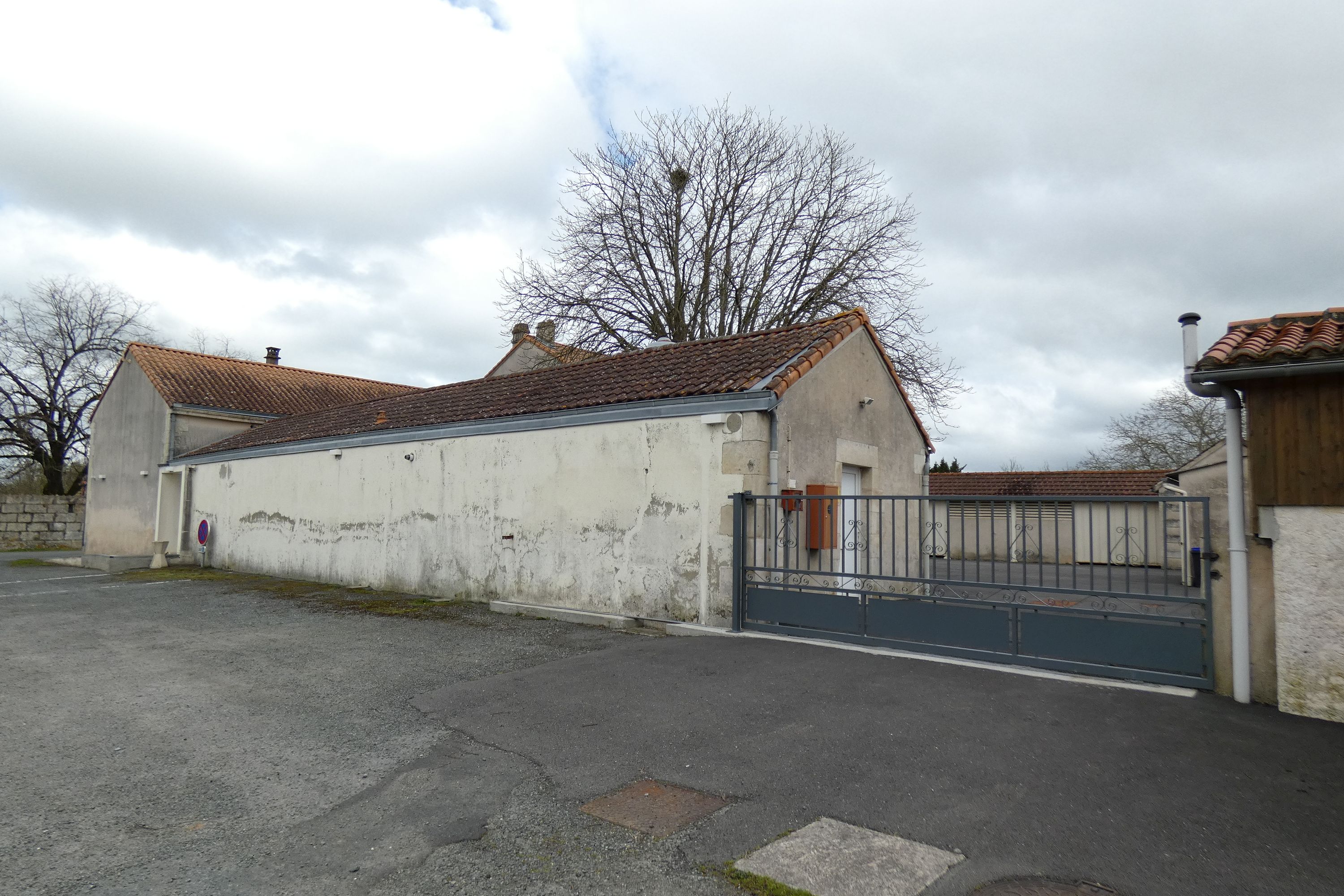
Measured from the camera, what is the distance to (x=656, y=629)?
347 inches

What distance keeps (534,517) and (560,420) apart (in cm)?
139

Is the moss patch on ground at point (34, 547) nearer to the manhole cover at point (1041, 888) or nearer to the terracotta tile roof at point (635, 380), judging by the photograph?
the terracotta tile roof at point (635, 380)

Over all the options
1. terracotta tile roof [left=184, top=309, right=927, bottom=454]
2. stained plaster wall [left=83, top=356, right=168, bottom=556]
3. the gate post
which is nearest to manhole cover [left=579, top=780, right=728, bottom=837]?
the gate post

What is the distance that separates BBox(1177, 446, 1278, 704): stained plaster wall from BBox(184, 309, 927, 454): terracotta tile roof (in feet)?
13.6

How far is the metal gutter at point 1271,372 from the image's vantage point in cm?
519

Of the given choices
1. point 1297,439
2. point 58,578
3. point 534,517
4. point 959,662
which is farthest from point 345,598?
point 1297,439

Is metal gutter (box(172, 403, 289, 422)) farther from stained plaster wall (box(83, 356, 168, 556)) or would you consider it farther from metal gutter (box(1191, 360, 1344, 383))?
metal gutter (box(1191, 360, 1344, 383))

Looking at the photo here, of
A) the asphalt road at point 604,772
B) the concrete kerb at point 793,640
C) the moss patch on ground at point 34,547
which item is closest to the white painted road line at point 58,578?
the asphalt road at point 604,772

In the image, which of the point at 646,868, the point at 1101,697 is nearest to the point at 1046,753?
the point at 1101,697

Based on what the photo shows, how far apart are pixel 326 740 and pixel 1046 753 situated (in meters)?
4.50

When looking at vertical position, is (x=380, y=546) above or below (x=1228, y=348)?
below

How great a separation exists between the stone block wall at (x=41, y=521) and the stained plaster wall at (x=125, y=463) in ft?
26.5

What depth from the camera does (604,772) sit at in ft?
14.5

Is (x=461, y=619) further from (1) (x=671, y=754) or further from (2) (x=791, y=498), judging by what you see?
(1) (x=671, y=754)
